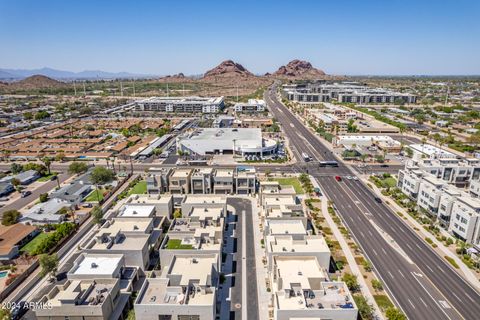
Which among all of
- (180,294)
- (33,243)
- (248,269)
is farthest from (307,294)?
(33,243)

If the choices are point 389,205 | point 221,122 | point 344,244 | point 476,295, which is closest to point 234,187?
point 344,244

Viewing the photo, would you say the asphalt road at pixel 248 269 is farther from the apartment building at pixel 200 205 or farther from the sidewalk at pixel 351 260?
the sidewalk at pixel 351 260

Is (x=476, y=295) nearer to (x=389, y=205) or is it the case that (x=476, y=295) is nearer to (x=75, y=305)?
(x=389, y=205)

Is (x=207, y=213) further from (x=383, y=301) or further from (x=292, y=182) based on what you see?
(x=292, y=182)

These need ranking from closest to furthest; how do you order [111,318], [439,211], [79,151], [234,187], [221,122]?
[111,318], [439,211], [234,187], [79,151], [221,122]

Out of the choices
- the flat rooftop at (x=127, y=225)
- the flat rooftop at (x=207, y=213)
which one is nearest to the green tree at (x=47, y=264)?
the flat rooftop at (x=127, y=225)

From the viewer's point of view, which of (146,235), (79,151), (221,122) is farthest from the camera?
(221,122)

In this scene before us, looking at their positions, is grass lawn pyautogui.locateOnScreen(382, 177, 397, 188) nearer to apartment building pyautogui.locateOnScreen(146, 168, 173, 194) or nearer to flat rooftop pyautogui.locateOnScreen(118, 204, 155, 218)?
apartment building pyautogui.locateOnScreen(146, 168, 173, 194)
